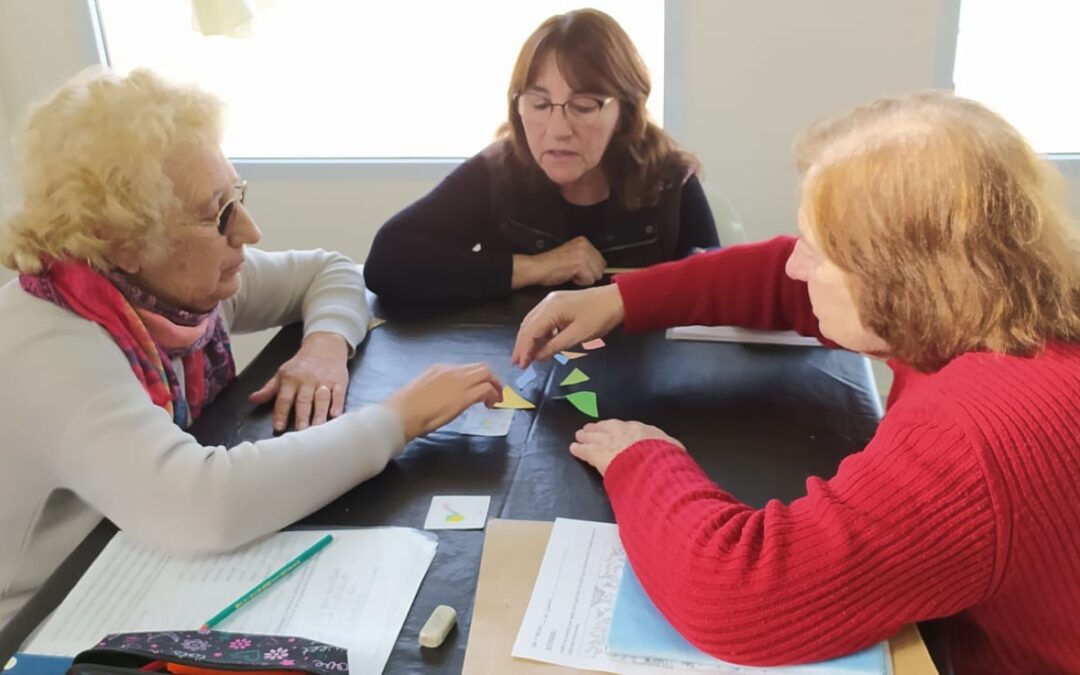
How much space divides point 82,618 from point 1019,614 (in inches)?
38.7

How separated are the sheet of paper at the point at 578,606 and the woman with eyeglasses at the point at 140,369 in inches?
12.2

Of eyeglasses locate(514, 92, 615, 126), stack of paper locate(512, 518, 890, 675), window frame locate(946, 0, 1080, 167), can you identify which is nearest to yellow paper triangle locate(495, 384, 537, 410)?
stack of paper locate(512, 518, 890, 675)

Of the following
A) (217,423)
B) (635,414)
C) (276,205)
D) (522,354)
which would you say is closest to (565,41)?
(522,354)

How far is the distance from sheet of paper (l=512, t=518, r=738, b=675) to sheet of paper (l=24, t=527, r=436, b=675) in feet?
0.46

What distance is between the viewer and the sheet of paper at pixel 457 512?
44.4 inches

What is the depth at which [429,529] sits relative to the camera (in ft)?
3.67

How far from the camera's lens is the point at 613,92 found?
6.69 ft

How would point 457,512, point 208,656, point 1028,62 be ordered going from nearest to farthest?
point 208,656 < point 457,512 < point 1028,62

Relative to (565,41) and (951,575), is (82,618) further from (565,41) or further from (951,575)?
(565,41)

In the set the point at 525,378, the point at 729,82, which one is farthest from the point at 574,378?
the point at 729,82

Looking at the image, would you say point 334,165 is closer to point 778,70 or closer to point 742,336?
point 778,70

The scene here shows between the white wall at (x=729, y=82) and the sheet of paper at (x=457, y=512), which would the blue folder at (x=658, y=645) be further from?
the white wall at (x=729, y=82)

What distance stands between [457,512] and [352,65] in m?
2.48

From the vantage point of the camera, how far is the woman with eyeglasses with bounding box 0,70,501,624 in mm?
1112
